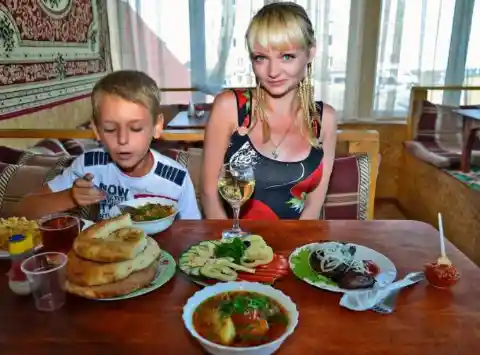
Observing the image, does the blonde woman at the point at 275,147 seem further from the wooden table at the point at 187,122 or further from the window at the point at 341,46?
the window at the point at 341,46

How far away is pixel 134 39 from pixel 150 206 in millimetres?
3212

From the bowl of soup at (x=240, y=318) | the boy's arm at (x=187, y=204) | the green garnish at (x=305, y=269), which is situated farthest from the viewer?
the boy's arm at (x=187, y=204)

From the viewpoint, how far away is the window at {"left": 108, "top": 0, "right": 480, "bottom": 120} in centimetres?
386

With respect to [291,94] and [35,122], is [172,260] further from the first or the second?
[35,122]

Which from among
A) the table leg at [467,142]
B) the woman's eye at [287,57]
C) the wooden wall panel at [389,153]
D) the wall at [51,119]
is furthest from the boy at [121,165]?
the wooden wall panel at [389,153]

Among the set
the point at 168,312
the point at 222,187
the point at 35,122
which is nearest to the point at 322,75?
the point at 35,122

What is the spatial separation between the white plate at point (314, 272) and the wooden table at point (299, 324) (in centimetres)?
2

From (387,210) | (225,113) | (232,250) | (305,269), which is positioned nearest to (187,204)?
(225,113)

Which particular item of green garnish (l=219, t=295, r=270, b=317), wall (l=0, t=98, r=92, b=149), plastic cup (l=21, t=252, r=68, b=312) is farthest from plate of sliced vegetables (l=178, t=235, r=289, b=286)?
wall (l=0, t=98, r=92, b=149)

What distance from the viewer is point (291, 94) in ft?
4.79

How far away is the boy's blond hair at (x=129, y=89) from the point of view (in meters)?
1.18

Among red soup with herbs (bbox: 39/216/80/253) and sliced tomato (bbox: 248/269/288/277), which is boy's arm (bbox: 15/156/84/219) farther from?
sliced tomato (bbox: 248/269/288/277)

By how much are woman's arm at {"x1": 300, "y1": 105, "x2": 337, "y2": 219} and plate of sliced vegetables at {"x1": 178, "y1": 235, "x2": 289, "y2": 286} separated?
1.82 ft

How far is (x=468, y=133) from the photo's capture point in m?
2.95
